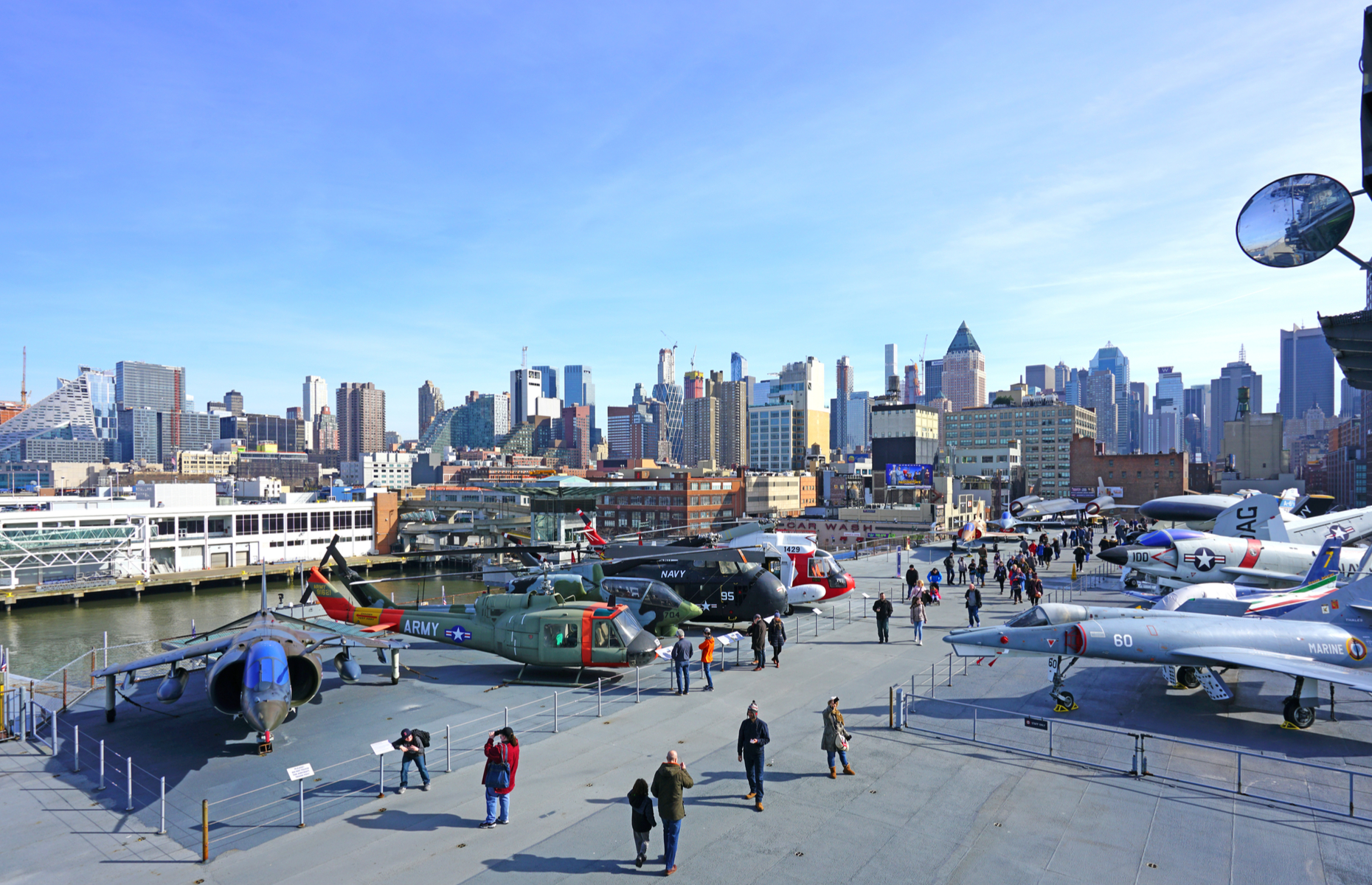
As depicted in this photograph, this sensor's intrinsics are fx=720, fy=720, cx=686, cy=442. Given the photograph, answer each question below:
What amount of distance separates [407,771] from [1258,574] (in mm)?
34979

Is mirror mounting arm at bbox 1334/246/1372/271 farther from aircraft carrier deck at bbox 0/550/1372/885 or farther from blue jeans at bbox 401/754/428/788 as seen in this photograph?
blue jeans at bbox 401/754/428/788

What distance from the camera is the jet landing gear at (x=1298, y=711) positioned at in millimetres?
15023

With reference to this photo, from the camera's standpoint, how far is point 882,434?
6486 inches

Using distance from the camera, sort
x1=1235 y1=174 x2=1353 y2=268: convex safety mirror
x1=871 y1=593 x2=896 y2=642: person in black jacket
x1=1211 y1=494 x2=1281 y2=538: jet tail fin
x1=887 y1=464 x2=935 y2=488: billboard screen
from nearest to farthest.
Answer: x1=1235 y1=174 x2=1353 y2=268: convex safety mirror < x1=871 y1=593 x2=896 y2=642: person in black jacket < x1=1211 y1=494 x2=1281 y2=538: jet tail fin < x1=887 y1=464 x2=935 y2=488: billboard screen

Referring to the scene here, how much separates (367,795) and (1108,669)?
18.7 meters

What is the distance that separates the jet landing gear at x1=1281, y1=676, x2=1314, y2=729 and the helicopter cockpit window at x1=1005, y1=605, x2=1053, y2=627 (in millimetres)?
4712

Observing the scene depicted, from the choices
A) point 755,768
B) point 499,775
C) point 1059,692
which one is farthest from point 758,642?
point 499,775

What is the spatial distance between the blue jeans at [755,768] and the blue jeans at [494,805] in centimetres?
383

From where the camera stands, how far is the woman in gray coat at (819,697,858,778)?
12.8m

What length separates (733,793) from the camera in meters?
12.3

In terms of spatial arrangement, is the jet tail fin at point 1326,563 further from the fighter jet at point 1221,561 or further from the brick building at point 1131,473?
the brick building at point 1131,473

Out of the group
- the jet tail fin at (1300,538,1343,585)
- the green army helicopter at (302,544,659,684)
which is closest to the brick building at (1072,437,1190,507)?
the jet tail fin at (1300,538,1343,585)

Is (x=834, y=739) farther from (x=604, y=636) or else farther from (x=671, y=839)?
(x=604, y=636)

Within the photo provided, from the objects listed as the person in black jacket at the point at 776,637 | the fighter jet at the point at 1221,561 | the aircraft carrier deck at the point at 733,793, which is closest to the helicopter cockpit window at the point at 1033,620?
the aircraft carrier deck at the point at 733,793
